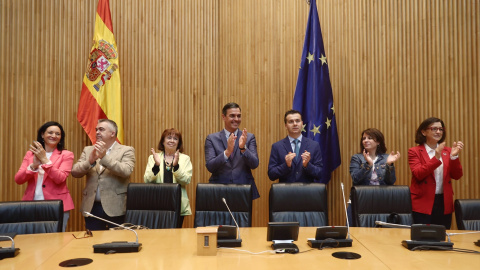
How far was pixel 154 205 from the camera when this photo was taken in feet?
9.71

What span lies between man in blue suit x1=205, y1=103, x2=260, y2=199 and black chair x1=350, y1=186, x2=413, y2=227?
96cm

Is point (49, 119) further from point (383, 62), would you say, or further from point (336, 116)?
point (383, 62)

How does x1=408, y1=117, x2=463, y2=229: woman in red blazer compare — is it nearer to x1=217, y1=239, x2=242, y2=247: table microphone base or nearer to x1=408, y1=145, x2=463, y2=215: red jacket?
x1=408, y1=145, x2=463, y2=215: red jacket

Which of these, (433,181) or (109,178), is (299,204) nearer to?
(433,181)

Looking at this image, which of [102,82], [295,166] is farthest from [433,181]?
[102,82]

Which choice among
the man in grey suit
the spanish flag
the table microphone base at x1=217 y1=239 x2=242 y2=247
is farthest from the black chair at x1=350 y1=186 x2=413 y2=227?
the spanish flag

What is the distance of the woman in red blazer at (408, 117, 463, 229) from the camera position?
337 centimetres

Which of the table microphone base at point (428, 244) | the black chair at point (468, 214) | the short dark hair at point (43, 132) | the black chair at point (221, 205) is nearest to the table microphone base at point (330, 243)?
the table microphone base at point (428, 244)

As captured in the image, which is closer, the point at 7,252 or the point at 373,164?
the point at 7,252

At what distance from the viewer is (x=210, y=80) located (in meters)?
4.84

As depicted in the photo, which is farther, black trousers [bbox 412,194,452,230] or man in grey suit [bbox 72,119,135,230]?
black trousers [bbox 412,194,452,230]

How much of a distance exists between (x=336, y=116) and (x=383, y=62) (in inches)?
30.8

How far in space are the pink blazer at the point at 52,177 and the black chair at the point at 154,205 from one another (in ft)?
2.33

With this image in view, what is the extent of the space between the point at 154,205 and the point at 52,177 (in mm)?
947
